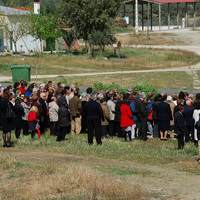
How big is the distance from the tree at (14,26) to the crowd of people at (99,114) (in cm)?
3584

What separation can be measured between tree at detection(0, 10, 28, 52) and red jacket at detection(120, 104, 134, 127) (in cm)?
3857

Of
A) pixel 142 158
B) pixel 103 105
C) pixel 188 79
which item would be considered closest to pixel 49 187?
pixel 142 158

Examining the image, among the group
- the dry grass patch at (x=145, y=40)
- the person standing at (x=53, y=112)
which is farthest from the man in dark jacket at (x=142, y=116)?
the dry grass patch at (x=145, y=40)

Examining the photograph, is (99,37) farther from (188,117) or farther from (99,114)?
(99,114)

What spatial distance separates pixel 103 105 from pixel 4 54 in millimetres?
37079

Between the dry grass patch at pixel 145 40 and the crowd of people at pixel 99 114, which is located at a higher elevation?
the dry grass patch at pixel 145 40

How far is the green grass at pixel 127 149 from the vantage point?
11.9 meters

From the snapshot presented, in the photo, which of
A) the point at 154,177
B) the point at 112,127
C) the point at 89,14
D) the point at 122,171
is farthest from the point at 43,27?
the point at 154,177

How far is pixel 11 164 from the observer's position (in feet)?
35.5

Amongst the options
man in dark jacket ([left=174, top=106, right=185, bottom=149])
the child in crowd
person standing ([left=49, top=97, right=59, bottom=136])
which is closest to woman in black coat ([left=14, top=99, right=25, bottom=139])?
the child in crowd

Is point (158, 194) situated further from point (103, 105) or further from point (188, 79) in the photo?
point (188, 79)

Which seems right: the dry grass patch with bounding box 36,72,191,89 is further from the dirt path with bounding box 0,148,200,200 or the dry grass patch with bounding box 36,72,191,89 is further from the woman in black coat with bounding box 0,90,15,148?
the dirt path with bounding box 0,148,200,200

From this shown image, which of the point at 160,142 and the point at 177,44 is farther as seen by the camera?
the point at 177,44

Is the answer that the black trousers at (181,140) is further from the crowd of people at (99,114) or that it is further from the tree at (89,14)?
the tree at (89,14)
